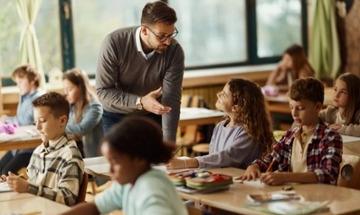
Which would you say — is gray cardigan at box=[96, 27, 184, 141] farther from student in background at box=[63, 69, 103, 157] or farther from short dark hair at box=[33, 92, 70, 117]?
student in background at box=[63, 69, 103, 157]

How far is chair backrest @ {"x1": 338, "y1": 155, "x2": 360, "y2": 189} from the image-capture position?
368cm

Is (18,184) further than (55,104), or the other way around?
(55,104)


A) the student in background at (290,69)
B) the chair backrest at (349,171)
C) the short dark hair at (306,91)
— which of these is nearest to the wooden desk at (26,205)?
the short dark hair at (306,91)

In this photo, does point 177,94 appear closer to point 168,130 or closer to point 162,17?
point 168,130

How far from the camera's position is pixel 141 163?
2.42 m

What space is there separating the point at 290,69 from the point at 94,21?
7.06 ft

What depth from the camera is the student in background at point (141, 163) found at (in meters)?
2.37

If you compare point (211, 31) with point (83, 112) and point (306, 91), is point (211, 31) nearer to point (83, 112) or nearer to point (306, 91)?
point (83, 112)

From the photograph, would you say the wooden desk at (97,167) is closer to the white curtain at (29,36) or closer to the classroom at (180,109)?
the classroom at (180,109)

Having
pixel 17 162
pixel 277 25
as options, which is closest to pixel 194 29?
pixel 277 25

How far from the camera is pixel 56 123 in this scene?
11.9ft

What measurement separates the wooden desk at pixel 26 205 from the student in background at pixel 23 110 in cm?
266

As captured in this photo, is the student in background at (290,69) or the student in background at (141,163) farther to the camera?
the student in background at (290,69)

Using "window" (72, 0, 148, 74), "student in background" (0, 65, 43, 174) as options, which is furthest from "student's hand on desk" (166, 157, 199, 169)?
"window" (72, 0, 148, 74)
